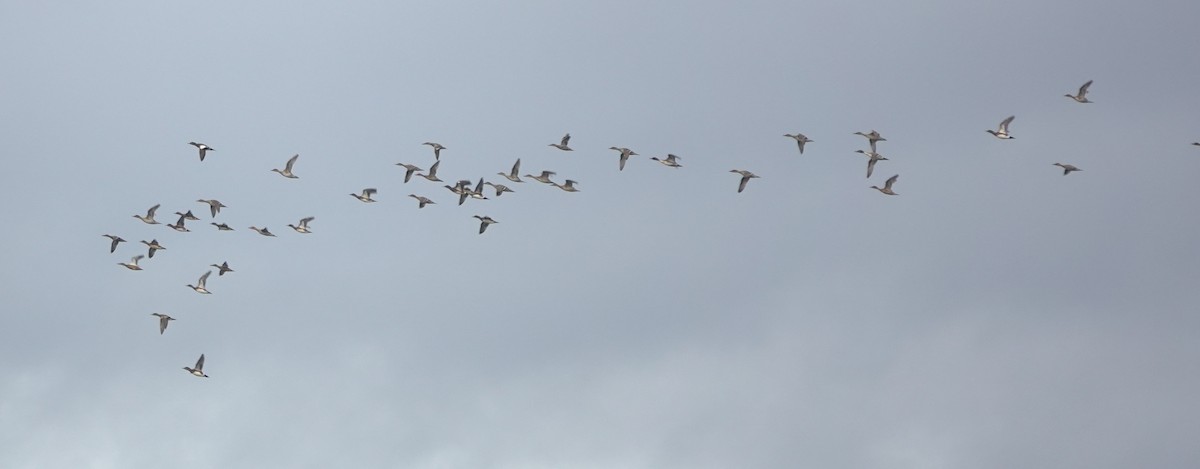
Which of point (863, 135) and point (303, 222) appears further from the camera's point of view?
point (303, 222)

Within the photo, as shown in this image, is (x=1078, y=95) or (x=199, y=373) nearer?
(x=1078, y=95)

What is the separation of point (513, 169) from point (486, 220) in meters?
3.54

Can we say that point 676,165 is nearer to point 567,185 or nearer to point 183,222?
point 567,185

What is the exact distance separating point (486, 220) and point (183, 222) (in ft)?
58.0

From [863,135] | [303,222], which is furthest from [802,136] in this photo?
[303,222]

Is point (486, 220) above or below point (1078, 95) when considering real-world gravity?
below

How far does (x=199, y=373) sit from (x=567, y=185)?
80.6ft

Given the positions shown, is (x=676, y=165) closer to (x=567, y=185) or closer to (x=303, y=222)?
(x=567, y=185)

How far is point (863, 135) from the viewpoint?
148000mm

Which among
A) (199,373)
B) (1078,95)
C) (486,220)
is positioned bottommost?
(199,373)

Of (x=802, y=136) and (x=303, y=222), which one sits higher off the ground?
(x=802, y=136)

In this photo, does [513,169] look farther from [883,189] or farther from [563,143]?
[883,189]

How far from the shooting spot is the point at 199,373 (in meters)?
156

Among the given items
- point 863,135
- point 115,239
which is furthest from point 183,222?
point 863,135
